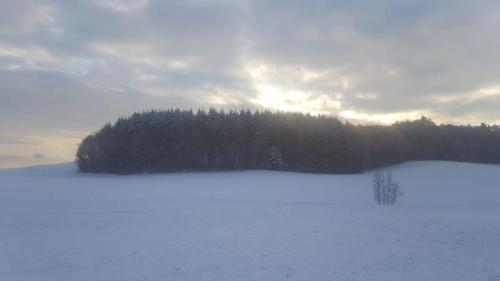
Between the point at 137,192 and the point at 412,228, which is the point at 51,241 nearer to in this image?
the point at 412,228

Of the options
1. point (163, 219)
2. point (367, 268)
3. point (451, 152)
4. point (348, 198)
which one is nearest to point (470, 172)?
point (451, 152)

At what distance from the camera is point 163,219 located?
31297mm

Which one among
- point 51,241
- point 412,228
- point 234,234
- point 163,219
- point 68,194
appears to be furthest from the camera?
point 68,194

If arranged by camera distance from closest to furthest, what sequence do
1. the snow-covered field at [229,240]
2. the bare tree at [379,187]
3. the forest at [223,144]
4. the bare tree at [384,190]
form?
the snow-covered field at [229,240], the bare tree at [384,190], the bare tree at [379,187], the forest at [223,144]

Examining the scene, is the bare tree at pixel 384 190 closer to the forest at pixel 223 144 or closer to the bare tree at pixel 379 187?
the bare tree at pixel 379 187

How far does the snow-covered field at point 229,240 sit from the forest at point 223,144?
28.7 metres

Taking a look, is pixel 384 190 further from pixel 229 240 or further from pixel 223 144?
pixel 223 144

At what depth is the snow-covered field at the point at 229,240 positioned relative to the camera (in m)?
16.6

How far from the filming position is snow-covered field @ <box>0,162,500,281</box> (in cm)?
1658

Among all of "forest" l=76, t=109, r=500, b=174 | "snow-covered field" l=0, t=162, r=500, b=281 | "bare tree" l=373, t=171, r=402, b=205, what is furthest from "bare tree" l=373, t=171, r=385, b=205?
"forest" l=76, t=109, r=500, b=174

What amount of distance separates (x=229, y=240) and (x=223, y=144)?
56.0 m

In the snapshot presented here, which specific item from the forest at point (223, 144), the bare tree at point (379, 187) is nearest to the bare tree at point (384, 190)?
the bare tree at point (379, 187)

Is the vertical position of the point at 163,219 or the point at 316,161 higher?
the point at 316,161

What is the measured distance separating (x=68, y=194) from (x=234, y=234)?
105 ft
